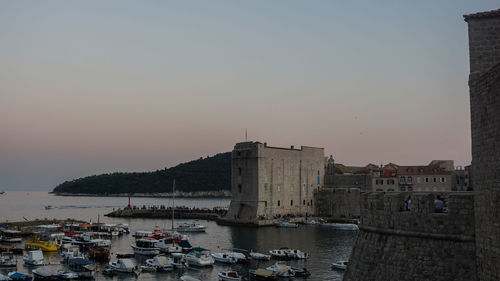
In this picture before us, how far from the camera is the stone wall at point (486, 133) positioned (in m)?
9.39

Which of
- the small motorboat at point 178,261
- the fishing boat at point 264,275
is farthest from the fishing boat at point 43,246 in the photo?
the fishing boat at point 264,275

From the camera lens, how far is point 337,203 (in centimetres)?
8400

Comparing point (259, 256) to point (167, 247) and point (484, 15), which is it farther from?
point (484, 15)

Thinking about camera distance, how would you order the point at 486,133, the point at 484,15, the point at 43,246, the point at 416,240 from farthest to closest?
the point at 43,246 < the point at 416,240 < the point at 484,15 < the point at 486,133

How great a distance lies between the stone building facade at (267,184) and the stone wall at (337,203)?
155 centimetres

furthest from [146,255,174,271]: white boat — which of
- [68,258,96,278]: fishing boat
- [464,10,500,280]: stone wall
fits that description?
[464,10,500,280]: stone wall

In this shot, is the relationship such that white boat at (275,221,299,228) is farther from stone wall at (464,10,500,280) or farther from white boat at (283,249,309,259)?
stone wall at (464,10,500,280)

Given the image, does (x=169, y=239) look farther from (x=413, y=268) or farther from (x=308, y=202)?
(x=413, y=268)

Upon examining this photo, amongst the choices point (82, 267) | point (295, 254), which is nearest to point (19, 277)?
point (82, 267)

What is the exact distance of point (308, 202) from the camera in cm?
8650

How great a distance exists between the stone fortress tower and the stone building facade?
2468 inches

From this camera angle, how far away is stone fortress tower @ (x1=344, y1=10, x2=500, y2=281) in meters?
9.56

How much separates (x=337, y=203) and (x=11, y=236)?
50.0 m

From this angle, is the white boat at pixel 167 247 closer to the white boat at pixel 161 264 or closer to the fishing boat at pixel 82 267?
the white boat at pixel 161 264
